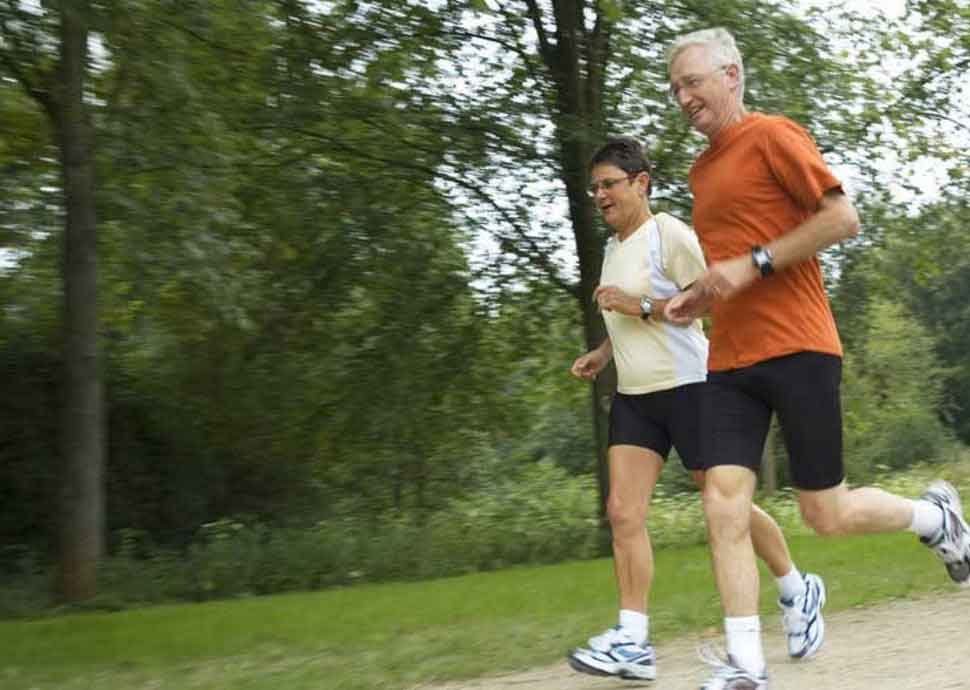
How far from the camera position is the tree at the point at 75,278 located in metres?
11.7

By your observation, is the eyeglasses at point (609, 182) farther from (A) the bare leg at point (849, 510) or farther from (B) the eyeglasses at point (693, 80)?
(A) the bare leg at point (849, 510)

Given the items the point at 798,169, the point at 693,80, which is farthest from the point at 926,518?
the point at 693,80

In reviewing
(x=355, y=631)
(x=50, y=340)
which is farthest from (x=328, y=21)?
(x=355, y=631)

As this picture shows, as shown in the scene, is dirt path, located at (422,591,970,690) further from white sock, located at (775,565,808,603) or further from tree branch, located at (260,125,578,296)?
tree branch, located at (260,125,578,296)

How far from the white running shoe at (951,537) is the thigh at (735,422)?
1189 mm

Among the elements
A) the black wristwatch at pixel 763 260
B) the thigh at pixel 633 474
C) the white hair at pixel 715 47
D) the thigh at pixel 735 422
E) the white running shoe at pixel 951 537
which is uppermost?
the white hair at pixel 715 47

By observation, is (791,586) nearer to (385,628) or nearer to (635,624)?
(635,624)

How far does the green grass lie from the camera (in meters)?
6.93

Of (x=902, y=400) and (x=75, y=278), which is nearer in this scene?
(x=75, y=278)

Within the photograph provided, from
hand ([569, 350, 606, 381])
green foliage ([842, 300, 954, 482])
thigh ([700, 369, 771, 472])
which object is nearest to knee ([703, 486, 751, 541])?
thigh ([700, 369, 771, 472])

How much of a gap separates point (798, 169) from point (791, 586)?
196 centimetres

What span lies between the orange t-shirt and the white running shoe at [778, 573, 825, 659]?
1303mm

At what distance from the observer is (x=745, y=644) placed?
18.0ft

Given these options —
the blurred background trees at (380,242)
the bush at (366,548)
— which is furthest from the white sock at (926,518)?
the bush at (366,548)
